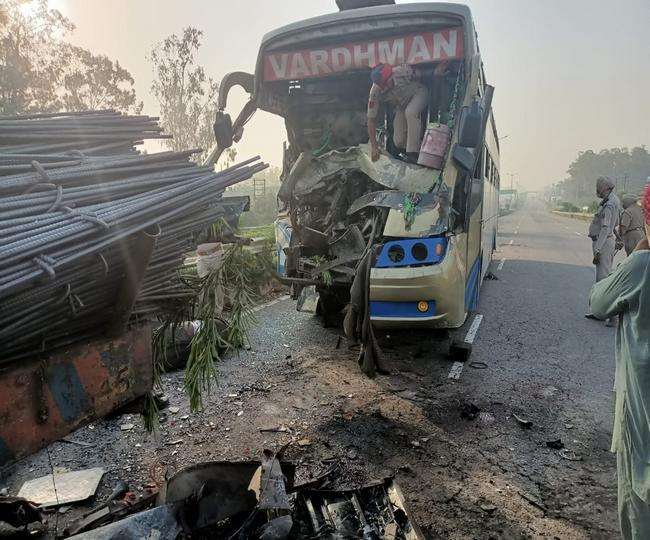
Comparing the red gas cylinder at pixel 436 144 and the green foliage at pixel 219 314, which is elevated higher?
the red gas cylinder at pixel 436 144

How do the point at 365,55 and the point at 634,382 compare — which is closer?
the point at 634,382

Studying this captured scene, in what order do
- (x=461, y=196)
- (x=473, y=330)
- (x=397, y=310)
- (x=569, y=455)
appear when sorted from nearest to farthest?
(x=569, y=455)
(x=397, y=310)
(x=461, y=196)
(x=473, y=330)

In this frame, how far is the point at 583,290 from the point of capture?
29.5ft

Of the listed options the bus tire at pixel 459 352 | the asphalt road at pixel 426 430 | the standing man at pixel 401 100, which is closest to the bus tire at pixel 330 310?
the asphalt road at pixel 426 430

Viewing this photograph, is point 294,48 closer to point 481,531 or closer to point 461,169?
point 461,169

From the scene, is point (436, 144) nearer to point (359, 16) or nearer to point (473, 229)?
point (473, 229)

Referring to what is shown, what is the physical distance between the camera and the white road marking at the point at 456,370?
478cm

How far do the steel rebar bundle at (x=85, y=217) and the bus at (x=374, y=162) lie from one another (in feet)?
6.47

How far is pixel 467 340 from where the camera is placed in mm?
6012

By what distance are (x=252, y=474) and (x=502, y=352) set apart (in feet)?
12.9

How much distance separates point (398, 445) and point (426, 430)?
13.1 inches

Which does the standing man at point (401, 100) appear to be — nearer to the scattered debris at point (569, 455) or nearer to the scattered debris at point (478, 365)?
the scattered debris at point (478, 365)

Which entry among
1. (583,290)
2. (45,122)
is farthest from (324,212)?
(583,290)

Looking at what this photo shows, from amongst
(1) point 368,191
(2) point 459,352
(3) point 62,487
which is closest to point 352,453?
(3) point 62,487
